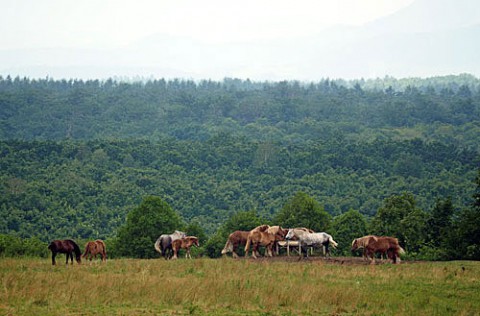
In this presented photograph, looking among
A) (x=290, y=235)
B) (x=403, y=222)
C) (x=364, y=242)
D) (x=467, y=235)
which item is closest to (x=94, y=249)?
(x=290, y=235)

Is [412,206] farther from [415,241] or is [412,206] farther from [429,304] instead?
[429,304]

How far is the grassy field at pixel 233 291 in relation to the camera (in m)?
19.0

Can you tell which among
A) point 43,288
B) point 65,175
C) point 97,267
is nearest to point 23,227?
point 65,175

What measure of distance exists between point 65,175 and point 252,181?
33088 mm

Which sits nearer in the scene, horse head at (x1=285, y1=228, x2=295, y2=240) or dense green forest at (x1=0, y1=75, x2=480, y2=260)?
horse head at (x1=285, y1=228, x2=295, y2=240)

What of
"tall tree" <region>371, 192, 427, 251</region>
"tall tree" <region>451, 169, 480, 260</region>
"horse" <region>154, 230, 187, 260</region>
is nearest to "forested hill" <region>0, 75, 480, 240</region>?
"tall tree" <region>371, 192, 427, 251</region>

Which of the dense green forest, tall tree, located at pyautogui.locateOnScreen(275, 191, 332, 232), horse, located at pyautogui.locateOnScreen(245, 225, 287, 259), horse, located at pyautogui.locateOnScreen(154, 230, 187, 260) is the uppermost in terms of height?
horse, located at pyautogui.locateOnScreen(245, 225, 287, 259)

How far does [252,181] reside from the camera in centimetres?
12262

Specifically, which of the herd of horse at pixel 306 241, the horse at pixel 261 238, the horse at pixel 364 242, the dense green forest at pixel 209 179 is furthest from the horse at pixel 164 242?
the dense green forest at pixel 209 179

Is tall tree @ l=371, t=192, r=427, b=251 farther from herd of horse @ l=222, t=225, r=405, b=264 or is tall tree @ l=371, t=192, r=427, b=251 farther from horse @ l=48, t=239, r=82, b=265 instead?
horse @ l=48, t=239, r=82, b=265

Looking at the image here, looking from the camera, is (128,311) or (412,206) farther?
(412,206)

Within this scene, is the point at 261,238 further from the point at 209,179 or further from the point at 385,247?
the point at 209,179

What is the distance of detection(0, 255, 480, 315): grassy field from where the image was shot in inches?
750

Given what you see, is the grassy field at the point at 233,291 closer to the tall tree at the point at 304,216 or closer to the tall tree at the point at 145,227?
the tall tree at the point at 145,227
